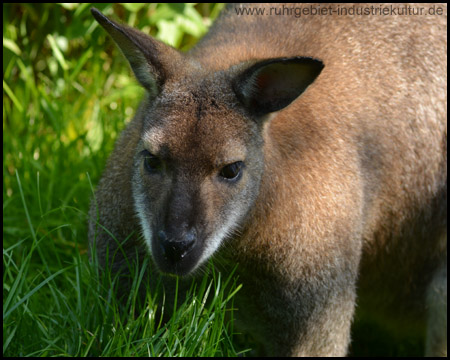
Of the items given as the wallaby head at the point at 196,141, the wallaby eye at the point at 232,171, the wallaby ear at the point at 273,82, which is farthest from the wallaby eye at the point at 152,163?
the wallaby ear at the point at 273,82

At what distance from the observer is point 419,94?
17.7 ft

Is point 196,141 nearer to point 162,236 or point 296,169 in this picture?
point 162,236

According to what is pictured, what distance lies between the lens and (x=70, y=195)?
615 cm

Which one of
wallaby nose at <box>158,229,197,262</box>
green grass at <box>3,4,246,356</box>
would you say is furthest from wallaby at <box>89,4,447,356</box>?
green grass at <box>3,4,246,356</box>

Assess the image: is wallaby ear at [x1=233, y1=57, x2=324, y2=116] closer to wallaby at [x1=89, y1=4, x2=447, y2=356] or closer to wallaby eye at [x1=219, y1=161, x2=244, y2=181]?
wallaby at [x1=89, y1=4, x2=447, y2=356]

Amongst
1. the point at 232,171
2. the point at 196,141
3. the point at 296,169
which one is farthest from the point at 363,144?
the point at 196,141

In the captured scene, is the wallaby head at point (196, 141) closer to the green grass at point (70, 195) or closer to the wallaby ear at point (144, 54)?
the wallaby ear at point (144, 54)

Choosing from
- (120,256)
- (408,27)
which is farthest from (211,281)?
(408,27)

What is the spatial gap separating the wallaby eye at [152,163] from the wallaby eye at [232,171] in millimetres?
344

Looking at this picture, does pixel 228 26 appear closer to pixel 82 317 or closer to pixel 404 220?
pixel 404 220

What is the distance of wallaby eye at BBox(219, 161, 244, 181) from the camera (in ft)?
13.6

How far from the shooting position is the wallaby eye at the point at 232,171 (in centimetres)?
414

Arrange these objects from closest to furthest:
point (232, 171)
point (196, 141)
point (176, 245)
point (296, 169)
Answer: point (176, 245) < point (196, 141) < point (232, 171) < point (296, 169)

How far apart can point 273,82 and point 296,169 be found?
64 cm
